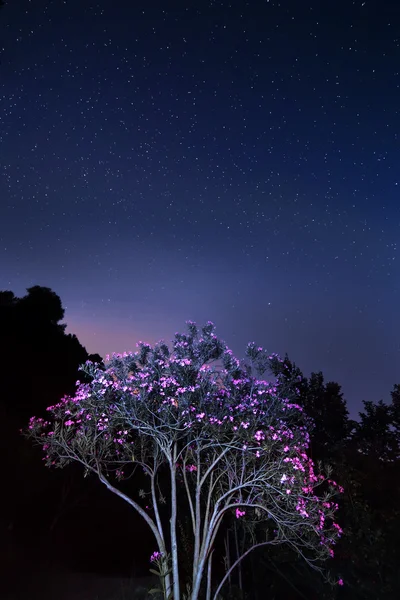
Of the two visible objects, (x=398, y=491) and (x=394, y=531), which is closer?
(x=394, y=531)

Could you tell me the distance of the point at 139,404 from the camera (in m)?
9.70

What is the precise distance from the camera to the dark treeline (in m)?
11.0

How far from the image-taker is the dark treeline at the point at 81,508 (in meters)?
11.0

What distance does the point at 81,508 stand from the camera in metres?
18.3

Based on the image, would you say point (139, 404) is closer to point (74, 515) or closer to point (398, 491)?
point (398, 491)

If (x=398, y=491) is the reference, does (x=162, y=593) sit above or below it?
below

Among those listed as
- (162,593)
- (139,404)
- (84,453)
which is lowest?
(162,593)

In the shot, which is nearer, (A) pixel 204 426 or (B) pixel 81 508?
(A) pixel 204 426

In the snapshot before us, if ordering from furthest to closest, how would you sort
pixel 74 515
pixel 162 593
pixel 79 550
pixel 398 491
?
pixel 74 515
pixel 79 550
pixel 398 491
pixel 162 593

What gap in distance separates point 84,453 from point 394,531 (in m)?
8.20

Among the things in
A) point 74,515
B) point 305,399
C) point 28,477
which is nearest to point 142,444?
point 28,477

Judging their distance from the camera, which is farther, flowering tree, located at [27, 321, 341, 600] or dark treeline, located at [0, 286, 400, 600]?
dark treeline, located at [0, 286, 400, 600]

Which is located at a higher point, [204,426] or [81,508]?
[204,426]

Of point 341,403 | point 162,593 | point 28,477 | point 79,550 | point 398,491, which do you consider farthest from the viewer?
point 341,403
